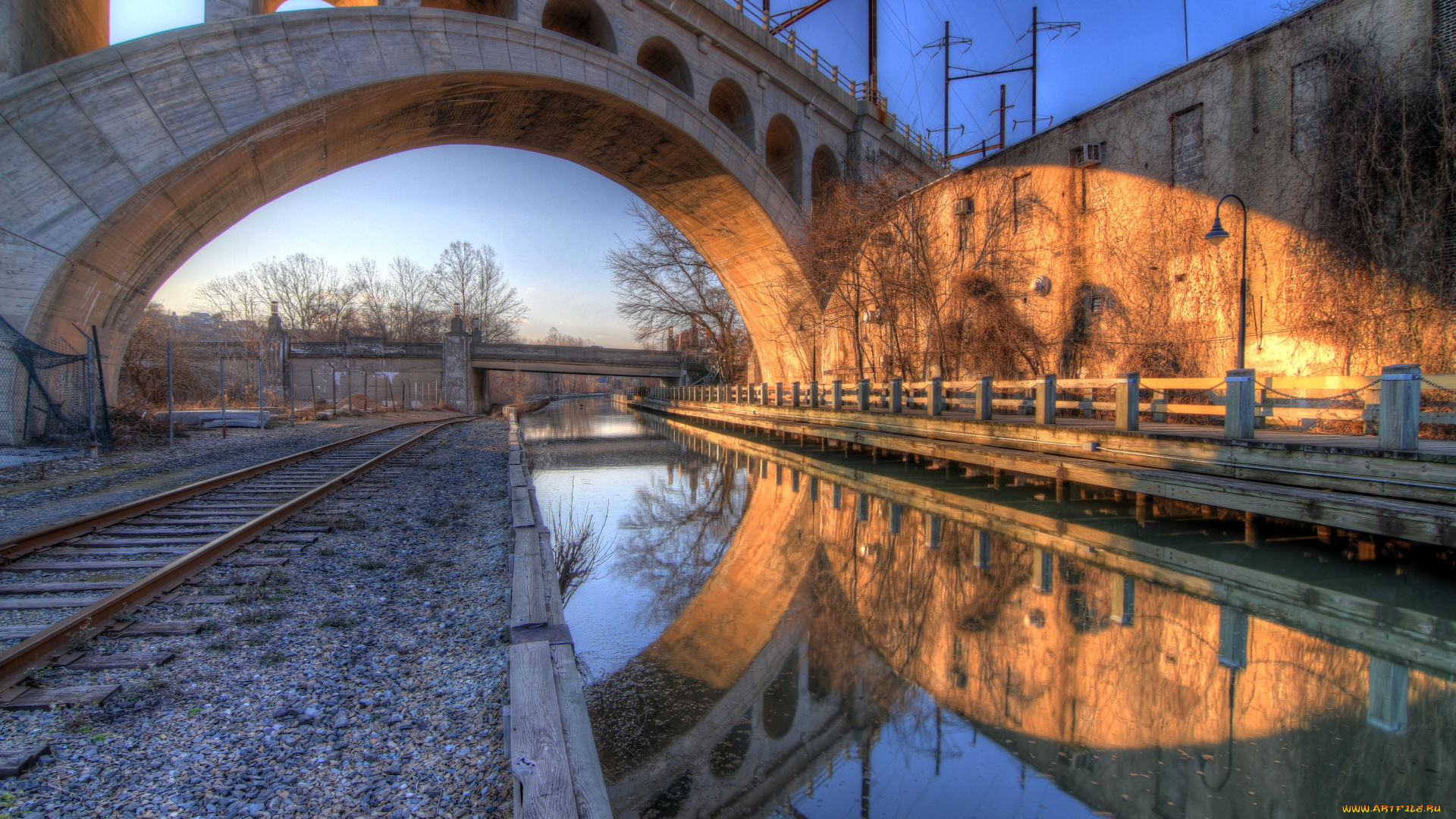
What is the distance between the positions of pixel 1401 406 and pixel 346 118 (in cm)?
2030

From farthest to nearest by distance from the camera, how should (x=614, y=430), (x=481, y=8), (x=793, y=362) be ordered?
(x=793, y=362), (x=614, y=430), (x=481, y=8)

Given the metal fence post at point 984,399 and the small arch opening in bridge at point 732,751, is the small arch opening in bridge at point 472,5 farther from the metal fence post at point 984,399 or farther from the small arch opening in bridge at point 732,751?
the small arch opening in bridge at point 732,751

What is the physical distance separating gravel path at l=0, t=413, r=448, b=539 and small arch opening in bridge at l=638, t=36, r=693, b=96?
659 inches

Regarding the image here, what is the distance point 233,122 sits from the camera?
13.7 m

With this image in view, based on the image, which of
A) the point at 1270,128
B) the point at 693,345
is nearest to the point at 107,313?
the point at 1270,128

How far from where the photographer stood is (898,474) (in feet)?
38.8

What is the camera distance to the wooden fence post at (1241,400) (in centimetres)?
700

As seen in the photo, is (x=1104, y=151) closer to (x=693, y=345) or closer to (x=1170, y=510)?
(x=1170, y=510)

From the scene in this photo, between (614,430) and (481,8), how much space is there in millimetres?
15702

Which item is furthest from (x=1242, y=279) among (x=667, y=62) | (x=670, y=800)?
(x=667, y=62)

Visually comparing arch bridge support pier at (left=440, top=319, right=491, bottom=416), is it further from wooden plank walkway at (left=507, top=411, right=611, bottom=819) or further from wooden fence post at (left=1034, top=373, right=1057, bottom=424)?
wooden plank walkway at (left=507, top=411, right=611, bottom=819)

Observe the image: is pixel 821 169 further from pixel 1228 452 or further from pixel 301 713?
pixel 301 713

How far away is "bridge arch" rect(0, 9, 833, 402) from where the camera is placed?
1145 cm

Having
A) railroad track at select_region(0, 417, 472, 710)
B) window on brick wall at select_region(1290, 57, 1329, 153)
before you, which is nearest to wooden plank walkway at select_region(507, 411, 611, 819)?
railroad track at select_region(0, 417, 472, 710)
